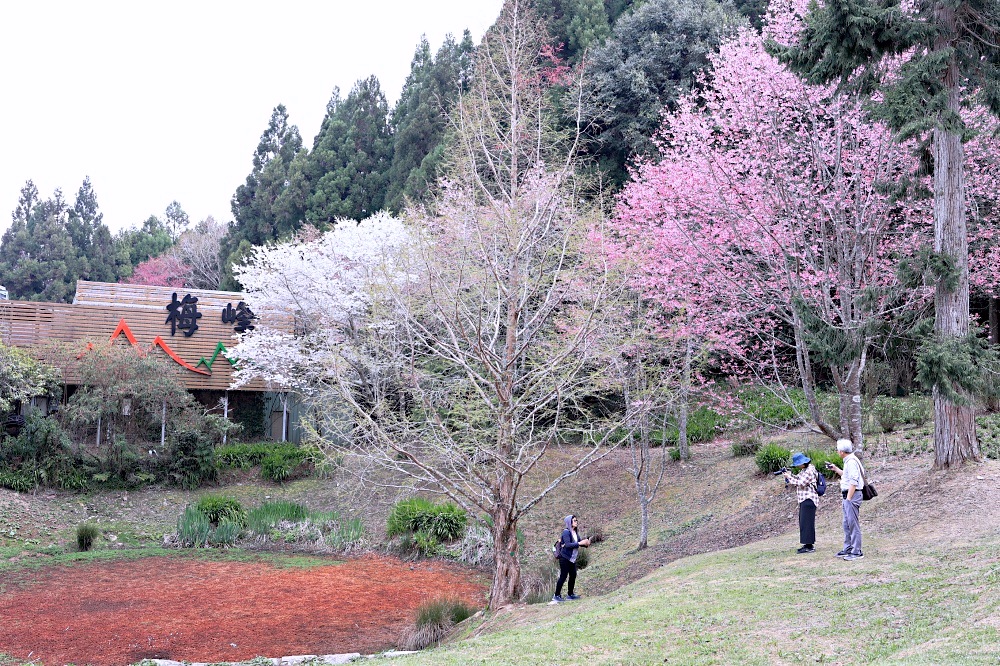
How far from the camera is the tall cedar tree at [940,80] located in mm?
9578

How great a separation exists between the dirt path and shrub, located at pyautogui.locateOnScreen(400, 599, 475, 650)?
358 mm

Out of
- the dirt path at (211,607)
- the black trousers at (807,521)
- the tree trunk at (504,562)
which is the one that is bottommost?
the dirt path at (211,607)

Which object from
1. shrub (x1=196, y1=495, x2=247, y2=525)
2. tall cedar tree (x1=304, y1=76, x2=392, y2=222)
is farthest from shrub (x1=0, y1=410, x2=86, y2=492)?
tall cedar tree (x1=304, y1=76, x2=392, y2=222)

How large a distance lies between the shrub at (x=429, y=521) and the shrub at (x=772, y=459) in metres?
5.71

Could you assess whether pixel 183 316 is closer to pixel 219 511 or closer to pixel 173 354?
pixel 173 354

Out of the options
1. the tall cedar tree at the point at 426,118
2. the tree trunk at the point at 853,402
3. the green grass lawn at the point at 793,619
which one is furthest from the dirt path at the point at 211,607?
the tall cedar tree at the point at 426,118

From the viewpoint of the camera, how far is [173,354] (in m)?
23.9

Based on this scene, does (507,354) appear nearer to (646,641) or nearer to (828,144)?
(646,641)

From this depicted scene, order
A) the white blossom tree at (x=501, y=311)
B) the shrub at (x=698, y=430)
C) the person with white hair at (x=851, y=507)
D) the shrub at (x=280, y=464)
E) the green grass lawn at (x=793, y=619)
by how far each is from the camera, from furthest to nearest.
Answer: the shrub at (x=280, y=464) → the shrub at (x=698, y=430) → the white blossom tree at (x=501, y=311) → the person with white hair at (x=851, y=507) → the green grass lawn at (x=793, y=619)

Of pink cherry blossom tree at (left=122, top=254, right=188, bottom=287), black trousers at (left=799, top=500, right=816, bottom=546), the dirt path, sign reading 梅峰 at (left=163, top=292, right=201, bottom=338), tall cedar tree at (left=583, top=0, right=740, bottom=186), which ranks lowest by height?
the dirt path

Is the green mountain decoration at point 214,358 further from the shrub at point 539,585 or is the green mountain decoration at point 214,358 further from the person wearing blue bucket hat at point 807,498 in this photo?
the person wearing blue bucket hat at point 807,498

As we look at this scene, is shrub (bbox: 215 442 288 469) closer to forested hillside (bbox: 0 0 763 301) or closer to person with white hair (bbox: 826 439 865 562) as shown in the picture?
forested hillside (bbox: 0 0 763 301)

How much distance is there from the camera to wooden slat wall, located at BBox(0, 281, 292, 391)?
22.6m

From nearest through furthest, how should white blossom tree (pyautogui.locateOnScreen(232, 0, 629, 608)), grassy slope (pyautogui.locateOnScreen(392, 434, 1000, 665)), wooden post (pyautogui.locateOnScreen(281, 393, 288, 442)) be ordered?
1. grassy slope (pyautogui.locateOnScreen(392, 434, 1000, 665))
2. white blossom tree (pyautogui.locateOnScreen(232, 0, 629, 608))
3. wooden post (pyautogui.locateOnScreen(281, 393, 288, 442))
